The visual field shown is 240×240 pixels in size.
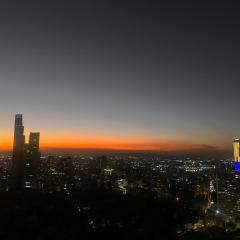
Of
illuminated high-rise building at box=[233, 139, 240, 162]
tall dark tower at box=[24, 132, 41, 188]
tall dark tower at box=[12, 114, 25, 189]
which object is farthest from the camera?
tall dark tower at box=[12, 114, 25, 189]

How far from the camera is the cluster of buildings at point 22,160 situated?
33.5 m

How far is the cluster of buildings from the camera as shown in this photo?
3350 cm

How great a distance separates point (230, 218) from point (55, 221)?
14.5 meters

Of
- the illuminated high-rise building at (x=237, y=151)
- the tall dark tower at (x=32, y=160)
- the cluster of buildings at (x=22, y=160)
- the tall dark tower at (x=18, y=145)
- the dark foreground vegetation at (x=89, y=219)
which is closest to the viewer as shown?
the dark foreground vegetation at (x=89, y=219)

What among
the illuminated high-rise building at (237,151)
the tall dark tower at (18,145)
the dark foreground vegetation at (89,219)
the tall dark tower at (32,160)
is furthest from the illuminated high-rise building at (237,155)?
the tall dark tower at (18,145)

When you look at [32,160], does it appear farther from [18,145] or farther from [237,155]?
[237,155]

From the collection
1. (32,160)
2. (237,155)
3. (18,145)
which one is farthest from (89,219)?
(32,160)

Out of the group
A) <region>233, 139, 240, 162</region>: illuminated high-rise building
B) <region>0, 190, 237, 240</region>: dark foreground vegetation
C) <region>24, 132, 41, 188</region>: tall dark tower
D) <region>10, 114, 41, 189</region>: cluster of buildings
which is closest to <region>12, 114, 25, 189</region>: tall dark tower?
<region>10, 114, 41, 189</region>: cluster of buildings

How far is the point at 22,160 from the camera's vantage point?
3694 centimetres

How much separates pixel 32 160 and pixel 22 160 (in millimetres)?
2978

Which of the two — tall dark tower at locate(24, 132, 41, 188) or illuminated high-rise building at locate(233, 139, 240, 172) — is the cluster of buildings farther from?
illuminated high-rise building at locate(233, 139, 240, 172)

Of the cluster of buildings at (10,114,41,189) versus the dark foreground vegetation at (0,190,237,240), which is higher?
the cluster of buildings at (10,114,41,189)

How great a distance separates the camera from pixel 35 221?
37.7 ft

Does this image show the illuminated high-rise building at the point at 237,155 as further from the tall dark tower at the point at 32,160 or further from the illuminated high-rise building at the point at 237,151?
the tall dark tower at the point at 32,160
